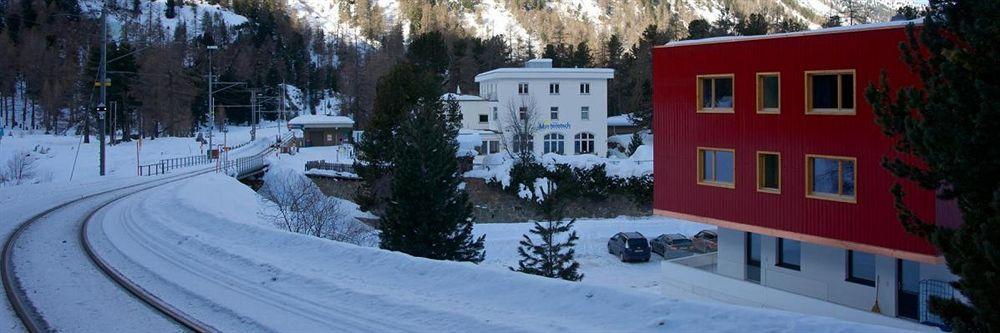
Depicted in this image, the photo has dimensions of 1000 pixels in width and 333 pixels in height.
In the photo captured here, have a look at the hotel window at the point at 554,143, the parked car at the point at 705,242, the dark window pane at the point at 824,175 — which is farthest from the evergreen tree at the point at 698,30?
the dark window pane at the point at 824,175

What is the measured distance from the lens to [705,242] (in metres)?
37.4

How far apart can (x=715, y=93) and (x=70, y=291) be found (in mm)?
15931

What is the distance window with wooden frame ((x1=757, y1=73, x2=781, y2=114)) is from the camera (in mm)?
21406

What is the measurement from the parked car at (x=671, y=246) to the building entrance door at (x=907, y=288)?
17.8m

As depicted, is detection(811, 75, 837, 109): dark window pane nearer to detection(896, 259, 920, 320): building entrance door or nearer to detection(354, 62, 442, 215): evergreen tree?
detection(896, 259, 920, 320): building entrance door

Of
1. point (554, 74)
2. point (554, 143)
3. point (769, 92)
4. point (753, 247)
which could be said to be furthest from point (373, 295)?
point (554, 74)

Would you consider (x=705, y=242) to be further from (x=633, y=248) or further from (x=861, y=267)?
(x=861, y=267)

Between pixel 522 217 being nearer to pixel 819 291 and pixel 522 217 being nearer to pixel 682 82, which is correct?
pixel 682 82

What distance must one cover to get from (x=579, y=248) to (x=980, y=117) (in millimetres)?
30433

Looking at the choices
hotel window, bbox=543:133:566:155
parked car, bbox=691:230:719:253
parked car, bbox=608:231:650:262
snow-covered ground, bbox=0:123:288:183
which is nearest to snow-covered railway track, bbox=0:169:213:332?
parked car, bbox=608:231:650:262

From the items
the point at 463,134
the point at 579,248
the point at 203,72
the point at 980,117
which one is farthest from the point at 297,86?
the point at 980,117

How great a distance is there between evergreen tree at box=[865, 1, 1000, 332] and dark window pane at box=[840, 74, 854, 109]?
347 inches

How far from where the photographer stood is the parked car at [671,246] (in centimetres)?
3762

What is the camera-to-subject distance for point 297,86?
437 feet
